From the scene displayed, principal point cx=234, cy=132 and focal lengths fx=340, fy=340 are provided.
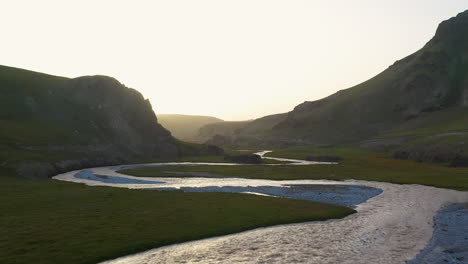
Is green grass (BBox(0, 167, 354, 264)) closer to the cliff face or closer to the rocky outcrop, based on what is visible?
the cliff face

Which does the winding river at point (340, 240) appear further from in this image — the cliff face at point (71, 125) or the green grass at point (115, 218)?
the cliff face at point (71, 125)

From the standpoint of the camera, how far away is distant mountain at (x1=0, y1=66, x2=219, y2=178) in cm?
9631

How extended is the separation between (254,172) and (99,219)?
6127cm

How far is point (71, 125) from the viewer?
133 m

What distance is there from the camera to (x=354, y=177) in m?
83.2

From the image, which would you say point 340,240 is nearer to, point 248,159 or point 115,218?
point 115,218

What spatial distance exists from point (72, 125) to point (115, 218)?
355 feet

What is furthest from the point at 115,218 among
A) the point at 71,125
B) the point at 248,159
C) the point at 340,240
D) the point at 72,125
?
the point at 72,125

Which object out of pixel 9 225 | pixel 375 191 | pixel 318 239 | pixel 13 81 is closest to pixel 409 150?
pixel 375 191

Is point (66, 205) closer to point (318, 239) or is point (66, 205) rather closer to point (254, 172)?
point (318, 239)

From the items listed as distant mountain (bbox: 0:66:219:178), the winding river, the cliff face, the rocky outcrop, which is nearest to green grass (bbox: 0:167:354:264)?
the winding river

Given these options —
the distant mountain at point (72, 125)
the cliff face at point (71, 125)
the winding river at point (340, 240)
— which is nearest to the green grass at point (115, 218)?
the winding river at point (340, 240)

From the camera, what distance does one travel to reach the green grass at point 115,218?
28538 mm

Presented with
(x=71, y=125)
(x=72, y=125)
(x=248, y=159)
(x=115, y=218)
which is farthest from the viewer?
(x=72, y=125)
